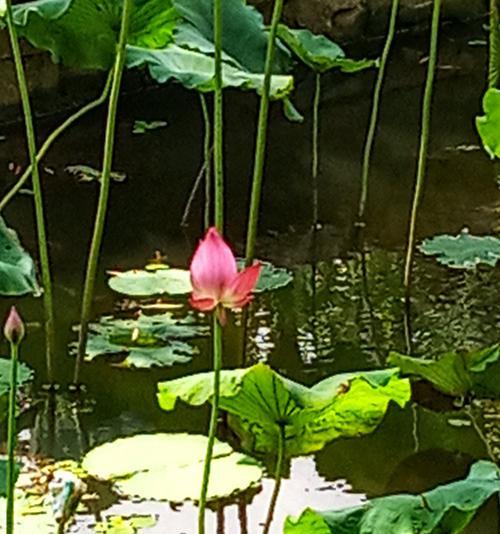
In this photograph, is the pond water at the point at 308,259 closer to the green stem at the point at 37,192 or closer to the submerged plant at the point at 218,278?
the green stem at the point at 37,192

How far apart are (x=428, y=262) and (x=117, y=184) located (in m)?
0.87

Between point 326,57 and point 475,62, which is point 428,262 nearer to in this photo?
point 326,57

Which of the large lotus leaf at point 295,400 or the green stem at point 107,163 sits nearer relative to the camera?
the large lotus leaf at point 295,400

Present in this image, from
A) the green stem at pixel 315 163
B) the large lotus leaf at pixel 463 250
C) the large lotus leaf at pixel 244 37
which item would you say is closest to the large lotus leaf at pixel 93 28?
the large lotus leaf at pixel 244 37

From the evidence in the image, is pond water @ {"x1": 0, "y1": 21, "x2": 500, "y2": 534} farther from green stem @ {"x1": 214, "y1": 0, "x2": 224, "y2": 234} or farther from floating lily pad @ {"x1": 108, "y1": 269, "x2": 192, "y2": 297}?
green stem @ {"x1": 214, "y1": 0, "x2": 224, "y2": 234}

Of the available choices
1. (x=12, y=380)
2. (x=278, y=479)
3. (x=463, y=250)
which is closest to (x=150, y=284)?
(x=463, y=250)

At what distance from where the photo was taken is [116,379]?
7.38 feet

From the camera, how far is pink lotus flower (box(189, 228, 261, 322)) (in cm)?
118

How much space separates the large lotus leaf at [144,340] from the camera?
232 centimetres

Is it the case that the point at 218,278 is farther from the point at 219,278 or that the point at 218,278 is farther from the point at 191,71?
the point at 191,71

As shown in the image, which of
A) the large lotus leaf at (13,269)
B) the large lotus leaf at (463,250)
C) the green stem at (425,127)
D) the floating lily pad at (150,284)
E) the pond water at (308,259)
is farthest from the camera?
the large lotus leaf at (463,250)

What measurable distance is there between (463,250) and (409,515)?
1.53 meters

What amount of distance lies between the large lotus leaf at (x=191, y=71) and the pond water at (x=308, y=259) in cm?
40

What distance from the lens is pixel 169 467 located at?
6.03 ft
